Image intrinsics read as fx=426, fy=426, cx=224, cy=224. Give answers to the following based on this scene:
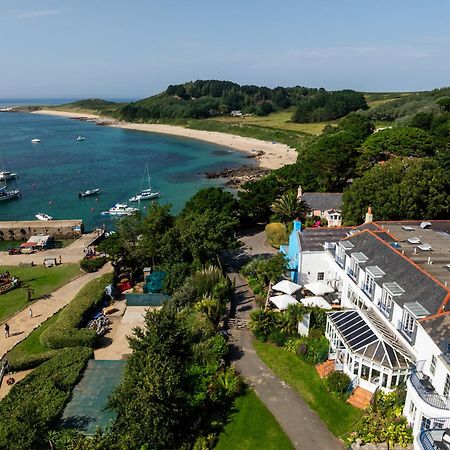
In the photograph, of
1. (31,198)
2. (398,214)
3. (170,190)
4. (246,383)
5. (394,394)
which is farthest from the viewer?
(170,190)

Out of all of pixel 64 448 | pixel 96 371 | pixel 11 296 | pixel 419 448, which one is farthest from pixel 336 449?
pixel 11 296

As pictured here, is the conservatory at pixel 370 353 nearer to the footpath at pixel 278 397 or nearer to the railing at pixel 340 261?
the footpath at pixel 278 397

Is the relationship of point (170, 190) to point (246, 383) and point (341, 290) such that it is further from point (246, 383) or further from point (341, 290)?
point (246, 383)

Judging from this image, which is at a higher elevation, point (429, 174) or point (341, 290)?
point (429, 174)

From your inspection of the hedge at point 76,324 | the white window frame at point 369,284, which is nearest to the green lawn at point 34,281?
the hedge at point 76,324

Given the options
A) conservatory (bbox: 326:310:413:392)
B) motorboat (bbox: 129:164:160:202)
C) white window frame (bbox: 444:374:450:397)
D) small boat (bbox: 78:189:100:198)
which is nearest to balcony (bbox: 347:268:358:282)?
conservatory (bbox: 326:310:413:392)

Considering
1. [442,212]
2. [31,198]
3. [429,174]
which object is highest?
[429,174]
